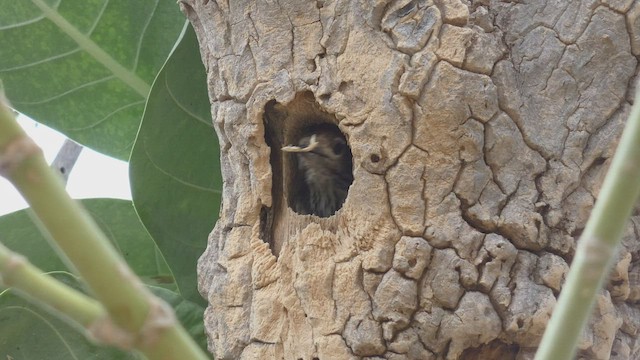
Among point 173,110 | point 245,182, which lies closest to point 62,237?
point 245,182

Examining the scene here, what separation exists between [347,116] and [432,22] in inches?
11.5

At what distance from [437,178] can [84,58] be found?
1.59 meters

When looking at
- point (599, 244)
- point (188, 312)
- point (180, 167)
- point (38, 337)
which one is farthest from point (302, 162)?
point (599, 244)

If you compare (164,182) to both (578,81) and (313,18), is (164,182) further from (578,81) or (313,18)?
(578,81)

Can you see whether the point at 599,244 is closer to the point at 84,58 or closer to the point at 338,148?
the point at 338,148

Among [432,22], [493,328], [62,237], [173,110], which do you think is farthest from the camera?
[173,110]

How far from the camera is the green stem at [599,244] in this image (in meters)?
0.88

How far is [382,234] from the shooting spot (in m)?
2.22

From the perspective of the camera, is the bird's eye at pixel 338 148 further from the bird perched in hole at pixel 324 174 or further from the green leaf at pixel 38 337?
the green leaf at pixel 38 337

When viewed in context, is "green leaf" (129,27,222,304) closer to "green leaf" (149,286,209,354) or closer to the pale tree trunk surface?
"green leaf" (149,286,209,354)

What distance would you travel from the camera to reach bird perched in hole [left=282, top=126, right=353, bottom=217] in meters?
2.82

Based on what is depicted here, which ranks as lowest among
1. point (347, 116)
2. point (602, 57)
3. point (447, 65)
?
point (347, 116)

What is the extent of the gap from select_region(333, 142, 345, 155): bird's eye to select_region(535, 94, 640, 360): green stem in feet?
6.54

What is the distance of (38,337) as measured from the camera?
107 inches
